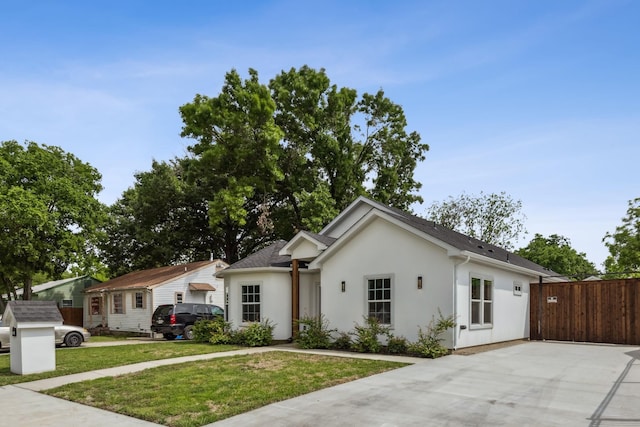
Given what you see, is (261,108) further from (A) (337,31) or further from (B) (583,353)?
(B) (583,353)

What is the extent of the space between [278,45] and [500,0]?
5962 millimetres

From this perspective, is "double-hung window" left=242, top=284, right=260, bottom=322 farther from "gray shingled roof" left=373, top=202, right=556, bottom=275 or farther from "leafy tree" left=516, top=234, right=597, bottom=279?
"leafy tree" left=516, top=234, right=597, bottom=279

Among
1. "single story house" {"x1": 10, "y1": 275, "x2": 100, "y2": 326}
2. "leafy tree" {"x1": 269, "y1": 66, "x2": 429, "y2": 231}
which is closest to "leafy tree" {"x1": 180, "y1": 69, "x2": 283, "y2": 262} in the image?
"leafy tree" {"x1": 269, "y1": 66, "x2": 429, "y2": 231}

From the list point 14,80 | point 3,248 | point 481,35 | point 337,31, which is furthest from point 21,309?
point 3,248

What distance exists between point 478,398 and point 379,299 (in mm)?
6814

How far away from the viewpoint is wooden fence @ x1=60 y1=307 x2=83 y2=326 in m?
31.1

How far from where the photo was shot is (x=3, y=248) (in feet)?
86.2

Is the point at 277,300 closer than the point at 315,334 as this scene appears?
No

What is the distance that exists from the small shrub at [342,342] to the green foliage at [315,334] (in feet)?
0.67

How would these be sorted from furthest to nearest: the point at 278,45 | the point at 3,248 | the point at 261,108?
the point at 261,108
the point at 3,248
the point at 278,45

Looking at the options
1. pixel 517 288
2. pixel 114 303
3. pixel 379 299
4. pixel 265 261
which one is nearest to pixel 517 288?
pixel 517 288

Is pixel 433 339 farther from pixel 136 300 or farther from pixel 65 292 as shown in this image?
pixel 65 292

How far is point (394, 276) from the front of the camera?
46.6 ft

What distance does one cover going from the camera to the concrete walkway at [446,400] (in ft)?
21.6
